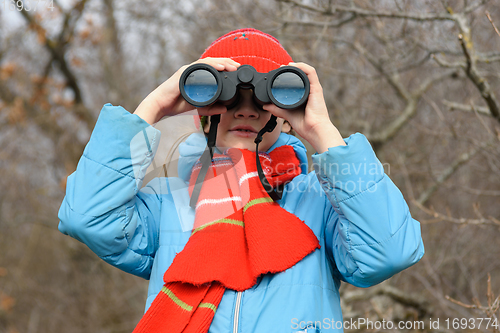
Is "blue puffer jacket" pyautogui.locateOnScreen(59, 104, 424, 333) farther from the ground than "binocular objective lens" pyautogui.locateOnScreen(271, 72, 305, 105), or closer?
closer

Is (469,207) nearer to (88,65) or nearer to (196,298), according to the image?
(196,298)

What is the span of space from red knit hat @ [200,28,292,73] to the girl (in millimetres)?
124

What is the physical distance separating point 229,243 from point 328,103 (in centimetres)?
264

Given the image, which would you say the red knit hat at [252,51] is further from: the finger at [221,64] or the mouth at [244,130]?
the mouth at [244,130]

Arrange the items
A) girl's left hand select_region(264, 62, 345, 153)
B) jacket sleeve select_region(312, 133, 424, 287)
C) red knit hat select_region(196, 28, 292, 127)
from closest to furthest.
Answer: jacket sleeve select_region(312, 133, 424, 287) → girl's left hand select_region(264, 62, 345, 153) → red knit hat select_region(196, 28, 292, 127)

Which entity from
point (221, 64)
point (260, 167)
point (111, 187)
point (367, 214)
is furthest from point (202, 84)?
point (367, 214)

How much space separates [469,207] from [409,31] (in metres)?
1.61

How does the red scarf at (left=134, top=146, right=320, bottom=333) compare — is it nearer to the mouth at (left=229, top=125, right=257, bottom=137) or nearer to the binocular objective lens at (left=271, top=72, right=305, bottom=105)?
the mouth at (left=229, top=125, right=257, bottom=137)

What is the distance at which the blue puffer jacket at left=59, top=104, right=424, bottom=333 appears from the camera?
1.19 meters

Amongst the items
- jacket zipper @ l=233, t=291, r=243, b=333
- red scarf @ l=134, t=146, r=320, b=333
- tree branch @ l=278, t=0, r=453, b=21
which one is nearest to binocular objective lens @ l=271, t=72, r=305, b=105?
red scarf @ l=134, t=146, r=320, b=333

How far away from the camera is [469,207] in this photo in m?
3.38

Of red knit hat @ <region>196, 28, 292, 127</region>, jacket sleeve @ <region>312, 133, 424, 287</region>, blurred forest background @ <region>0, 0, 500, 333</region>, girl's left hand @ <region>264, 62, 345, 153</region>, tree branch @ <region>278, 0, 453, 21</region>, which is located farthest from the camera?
blurred forest background @ <region>0, 0, 500, 333</region>

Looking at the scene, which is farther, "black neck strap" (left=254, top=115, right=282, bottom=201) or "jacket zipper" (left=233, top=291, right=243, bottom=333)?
"black neck strap" (left=254, top=115, right=282, bottom=201)

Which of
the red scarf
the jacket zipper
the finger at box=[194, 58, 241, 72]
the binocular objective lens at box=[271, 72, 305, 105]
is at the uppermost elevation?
the finger at box=[194, 58, 241, 72]
